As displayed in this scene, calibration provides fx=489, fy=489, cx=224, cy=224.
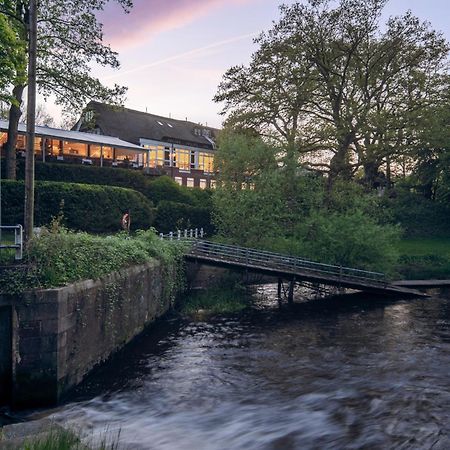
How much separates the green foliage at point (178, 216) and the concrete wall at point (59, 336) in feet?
67.7

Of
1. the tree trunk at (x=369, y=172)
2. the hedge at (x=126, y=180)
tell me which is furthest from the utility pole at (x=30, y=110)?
the tree trunk at (x=369, y=172)

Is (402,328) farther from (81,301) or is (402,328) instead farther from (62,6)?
(62,6)

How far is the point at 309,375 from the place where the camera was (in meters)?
14.3

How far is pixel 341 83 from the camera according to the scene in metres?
39.1

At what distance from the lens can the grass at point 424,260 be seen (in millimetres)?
35500

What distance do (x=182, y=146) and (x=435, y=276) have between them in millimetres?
39601

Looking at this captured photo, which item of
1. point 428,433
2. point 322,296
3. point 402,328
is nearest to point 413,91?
point 322,296

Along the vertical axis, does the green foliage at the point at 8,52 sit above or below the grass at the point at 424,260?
above

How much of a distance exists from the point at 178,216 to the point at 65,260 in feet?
79.2

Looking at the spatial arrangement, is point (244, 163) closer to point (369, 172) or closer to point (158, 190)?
point (158, 190)

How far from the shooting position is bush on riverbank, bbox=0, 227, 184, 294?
39.8ft

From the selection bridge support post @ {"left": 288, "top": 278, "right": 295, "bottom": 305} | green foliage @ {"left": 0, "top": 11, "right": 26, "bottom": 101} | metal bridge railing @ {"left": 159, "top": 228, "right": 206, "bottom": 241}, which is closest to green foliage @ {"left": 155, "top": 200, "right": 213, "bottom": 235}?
metal bridge railing @ {"left": 159, "top": 228, "right": 206, "bottom": 241}

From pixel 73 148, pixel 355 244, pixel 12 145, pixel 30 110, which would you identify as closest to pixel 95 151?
pixel 73 148

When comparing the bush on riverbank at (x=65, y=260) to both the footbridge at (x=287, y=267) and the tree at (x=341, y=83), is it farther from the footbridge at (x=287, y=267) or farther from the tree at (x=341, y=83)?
the tree at (x=341, y=83)
